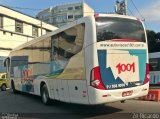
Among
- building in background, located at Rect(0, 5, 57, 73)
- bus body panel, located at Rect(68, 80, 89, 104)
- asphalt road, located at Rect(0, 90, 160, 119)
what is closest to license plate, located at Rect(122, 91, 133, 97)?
asphalt road, located at Rect(0, 90, 160, 119)

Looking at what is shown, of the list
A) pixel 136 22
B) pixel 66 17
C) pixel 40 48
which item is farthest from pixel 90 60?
pixel 66 17

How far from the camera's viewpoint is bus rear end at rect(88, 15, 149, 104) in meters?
11.3

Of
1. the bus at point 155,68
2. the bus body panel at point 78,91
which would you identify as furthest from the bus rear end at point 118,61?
the bus at point 155,68

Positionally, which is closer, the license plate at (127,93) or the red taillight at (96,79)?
the red taillight at (96,79)

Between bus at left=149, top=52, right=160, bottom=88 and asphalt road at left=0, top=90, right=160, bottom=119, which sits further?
bus at left=149, top=52, right=160, bottom=88

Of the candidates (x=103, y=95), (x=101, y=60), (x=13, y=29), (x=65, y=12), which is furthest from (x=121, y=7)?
(x=65, y=12)

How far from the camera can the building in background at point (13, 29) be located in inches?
2157

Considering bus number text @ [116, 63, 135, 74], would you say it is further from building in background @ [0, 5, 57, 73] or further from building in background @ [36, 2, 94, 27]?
building in background @ [36, 2, 94, 27]

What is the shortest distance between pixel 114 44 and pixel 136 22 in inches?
58.2

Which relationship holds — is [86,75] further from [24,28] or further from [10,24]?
[24,28]

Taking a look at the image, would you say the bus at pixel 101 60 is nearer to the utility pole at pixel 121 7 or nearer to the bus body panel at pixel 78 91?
the bus body panel at pixel 78 91

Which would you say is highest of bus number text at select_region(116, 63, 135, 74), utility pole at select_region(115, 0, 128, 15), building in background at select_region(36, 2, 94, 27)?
building in background at select_region(36, 2, 94, 27)

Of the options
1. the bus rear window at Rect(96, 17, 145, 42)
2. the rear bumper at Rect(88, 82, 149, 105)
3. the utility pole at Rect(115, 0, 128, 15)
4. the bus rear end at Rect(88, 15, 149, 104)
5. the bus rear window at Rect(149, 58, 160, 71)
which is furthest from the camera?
the utility pole at Rect(115, 0, 128, 15)

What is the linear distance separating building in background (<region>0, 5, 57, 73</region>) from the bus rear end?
37559mm
